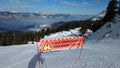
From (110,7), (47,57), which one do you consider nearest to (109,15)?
(110,7)

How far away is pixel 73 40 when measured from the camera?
18500mm

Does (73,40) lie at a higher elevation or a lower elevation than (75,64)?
higher

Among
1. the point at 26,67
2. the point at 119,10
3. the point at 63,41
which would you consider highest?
the point at 119,10

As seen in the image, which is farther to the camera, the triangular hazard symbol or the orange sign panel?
the orange sign panel

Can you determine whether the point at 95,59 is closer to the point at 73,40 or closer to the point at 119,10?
the point at 73,40

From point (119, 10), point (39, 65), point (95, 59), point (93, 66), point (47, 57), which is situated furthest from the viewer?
point (119, 10)

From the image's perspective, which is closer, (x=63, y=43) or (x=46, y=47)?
(x=46, y=47)

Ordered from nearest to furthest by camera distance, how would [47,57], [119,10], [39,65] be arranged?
[39,65]
[47,57]
[119,10]

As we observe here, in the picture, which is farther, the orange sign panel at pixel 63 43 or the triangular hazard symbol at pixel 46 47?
the orange sign panel at pixel 63 43

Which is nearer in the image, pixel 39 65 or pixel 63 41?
pixel 39 65

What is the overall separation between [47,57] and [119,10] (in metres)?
43.1

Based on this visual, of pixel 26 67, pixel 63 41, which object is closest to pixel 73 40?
pixel 63 41

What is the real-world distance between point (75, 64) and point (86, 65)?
36.1 inches

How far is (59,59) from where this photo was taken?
18.5m
